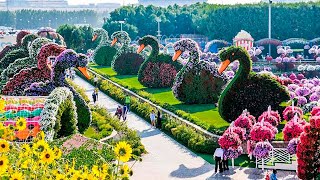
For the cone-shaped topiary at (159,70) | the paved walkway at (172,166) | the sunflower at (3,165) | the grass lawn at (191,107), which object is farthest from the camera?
the cone-shaped topiary at (159,70)

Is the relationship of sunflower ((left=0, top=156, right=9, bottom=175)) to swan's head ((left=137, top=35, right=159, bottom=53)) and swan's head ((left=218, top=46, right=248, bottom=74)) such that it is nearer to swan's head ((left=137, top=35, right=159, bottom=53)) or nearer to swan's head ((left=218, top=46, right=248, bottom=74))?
swan's head ((left=218, top=46, right=248, bottom=74))

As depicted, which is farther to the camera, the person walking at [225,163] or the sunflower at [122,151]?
the person walking at [225,163]

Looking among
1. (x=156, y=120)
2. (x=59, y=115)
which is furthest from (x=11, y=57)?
(x=59, y=115)

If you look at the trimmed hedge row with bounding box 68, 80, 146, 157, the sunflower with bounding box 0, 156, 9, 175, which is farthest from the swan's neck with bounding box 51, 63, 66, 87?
the sunflower with bounding box 0, 156, 9, 175

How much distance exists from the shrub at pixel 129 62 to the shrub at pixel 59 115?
80.8 ft

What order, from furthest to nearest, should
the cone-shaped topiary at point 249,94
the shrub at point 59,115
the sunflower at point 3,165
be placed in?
the cone-shaped topiary at point 249,94 < the shrub at point 59,115 < the sunflower at point 3,165

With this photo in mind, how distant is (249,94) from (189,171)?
6.26m

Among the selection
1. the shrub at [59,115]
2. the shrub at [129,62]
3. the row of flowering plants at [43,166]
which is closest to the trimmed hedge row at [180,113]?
the shrub at [59,115]

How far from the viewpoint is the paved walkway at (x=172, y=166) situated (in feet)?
59.8

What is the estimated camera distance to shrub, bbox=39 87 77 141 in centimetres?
1848

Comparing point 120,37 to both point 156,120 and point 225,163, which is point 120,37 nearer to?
point 156,120

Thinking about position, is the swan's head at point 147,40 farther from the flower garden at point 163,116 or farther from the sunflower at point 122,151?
the sunflower at point 122,151

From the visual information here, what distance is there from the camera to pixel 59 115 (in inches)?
766

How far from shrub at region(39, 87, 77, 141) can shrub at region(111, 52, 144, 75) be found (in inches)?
969
